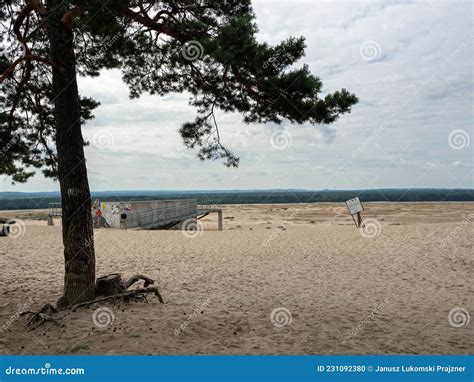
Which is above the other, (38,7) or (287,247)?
(38,7)

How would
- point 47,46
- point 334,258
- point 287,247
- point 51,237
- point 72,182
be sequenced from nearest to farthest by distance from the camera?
point 72,182
point 47,46
point 334,258
point 287,247
point 51,237

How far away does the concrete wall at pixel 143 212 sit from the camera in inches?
918

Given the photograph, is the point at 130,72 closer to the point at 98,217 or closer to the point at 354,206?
the point at 354,206

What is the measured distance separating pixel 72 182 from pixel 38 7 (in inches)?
105

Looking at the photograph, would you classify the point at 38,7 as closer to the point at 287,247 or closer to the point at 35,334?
the point at 35,334

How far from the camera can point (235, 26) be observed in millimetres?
5074

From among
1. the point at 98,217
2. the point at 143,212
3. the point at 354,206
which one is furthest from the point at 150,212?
the point at 354,206

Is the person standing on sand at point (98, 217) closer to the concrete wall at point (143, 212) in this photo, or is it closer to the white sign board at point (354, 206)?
the concrete wall at point (143, 212)

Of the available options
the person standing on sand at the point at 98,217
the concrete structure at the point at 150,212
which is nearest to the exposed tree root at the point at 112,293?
the concrete structure at the point at 150,212

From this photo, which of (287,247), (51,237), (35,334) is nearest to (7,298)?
(35,334)

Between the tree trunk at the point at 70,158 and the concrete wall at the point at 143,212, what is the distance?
16473mm

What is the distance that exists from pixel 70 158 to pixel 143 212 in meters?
18.7

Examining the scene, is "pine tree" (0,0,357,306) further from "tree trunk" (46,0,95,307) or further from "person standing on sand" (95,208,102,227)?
"person standing on sand" (95,208,102,227)

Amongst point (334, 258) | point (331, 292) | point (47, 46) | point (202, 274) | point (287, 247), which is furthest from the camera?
point (287, 247)
